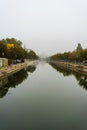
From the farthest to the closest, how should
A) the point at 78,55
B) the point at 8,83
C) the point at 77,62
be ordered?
the point at 78,55, the point at 77,62, the point at 8,83

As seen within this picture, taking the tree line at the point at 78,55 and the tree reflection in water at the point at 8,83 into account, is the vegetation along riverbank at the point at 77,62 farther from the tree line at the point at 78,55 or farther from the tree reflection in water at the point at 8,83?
the tree reflection in water at the point at 8,83

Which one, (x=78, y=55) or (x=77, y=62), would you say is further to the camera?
(x=78, y=55)

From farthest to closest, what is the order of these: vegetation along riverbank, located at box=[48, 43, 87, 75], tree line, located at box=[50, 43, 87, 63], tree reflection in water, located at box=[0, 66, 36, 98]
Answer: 1. tree line, located at box=[50, 43, 87, 63]
2. vegetation along riverbank, located at box=[48, 43, 87, 75]
3. tree reflection in water, located at box=[0, 66, 36, 98]

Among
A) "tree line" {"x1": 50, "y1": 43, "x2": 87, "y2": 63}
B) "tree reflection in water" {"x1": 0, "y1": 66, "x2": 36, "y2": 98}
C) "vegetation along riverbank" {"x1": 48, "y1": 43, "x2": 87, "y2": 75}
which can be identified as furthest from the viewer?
"tree line" {"x1": 50, "y1": 43, "x2": 87, "y2": 63}

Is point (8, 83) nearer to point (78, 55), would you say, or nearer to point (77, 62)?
point (77, 62)

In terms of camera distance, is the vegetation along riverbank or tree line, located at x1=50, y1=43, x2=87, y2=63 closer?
the vegetation along riverbank

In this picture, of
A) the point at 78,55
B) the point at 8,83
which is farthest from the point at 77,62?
the point at 8,83

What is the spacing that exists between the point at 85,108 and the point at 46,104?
6.83 ft

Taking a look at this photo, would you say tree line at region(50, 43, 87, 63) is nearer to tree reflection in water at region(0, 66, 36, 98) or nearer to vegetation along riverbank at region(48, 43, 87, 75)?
vegetation along riverbank at region(48, 43, 87, 75)

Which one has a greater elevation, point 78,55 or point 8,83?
point 78,55

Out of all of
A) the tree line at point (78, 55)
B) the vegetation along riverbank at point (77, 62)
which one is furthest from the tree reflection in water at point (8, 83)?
the tree line at point (78, 55)

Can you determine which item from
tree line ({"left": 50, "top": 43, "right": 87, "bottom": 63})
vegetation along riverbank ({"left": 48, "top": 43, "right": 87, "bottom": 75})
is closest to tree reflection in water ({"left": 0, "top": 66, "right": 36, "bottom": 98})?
vegetation along riverbank ({"left": 48, "top": 43, "right": 87, "bottom": 75})

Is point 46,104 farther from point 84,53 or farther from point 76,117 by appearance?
point 84,53

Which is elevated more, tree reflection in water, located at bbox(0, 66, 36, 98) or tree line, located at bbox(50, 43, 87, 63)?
tree line, located at bbox(50, 43, 87, 63)
